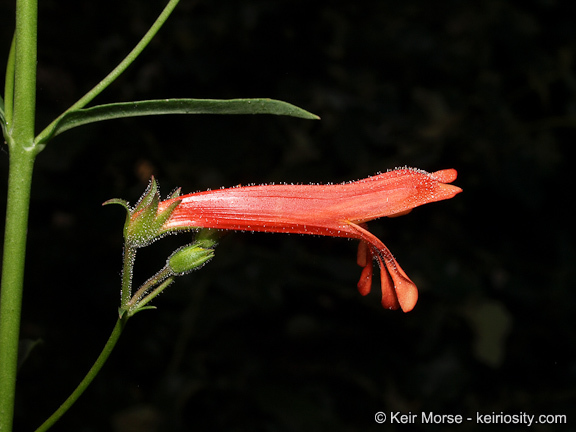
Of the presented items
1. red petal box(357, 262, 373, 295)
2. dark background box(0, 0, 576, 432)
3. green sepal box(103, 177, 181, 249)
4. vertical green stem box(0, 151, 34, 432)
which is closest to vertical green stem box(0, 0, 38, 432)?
vertical green stem box(0, 151, 34, 432)

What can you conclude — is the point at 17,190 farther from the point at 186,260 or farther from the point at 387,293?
the point at 387,293
